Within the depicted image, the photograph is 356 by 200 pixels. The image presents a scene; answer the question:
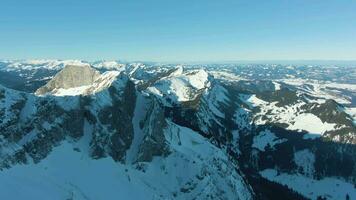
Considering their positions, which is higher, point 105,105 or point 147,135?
point 105,105

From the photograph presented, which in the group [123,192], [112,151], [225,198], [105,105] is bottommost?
→ [225,198]

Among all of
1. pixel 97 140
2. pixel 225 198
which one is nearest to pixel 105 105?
pixel 97 140

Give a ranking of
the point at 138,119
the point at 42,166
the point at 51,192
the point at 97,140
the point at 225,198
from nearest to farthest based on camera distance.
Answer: the point at 51,192 < the point at 42,166 < the point at 97,140 < the point at 225,198 < the point at 138,119

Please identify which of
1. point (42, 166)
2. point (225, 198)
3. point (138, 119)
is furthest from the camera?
point (138, 119)

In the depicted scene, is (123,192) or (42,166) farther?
(123,192)

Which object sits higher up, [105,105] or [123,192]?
[105,105]

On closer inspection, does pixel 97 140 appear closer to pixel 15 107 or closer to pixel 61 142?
pixel 61 142

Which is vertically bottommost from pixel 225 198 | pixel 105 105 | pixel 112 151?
pixel 225 198

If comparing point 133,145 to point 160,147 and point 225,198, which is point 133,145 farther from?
point 225,198

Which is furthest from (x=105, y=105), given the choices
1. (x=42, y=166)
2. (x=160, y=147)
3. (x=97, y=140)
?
(x=42, y=166)
